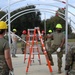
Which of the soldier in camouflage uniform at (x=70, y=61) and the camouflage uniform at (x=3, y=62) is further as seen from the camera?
the camouflage uniform at (x=3, y=62)

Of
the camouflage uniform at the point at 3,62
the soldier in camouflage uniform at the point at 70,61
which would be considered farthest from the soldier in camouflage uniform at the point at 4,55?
the soldier in camouflage uniform at the point at 70,61

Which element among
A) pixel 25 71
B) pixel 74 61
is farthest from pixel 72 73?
pixel 25 71

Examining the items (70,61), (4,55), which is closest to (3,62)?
(4,55)

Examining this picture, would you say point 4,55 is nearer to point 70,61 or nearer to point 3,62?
point 3,62

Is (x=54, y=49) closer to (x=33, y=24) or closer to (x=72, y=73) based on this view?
(x=72, y=73)

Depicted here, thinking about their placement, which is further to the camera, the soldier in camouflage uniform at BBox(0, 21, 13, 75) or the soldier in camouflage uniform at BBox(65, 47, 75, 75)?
the soldier in camouflage uniform at BBox(0, 21, 13, 75)

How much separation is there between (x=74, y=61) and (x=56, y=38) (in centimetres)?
539

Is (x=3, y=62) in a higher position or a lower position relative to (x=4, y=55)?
lower

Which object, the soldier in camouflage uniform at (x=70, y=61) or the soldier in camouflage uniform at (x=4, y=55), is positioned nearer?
the soldier in camouflage uniform at (x=70, y=61)

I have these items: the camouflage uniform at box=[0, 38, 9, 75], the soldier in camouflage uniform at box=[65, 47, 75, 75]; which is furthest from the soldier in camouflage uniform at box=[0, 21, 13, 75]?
the soldier in camouflage uniform at box=[65, 47, 75, 75]

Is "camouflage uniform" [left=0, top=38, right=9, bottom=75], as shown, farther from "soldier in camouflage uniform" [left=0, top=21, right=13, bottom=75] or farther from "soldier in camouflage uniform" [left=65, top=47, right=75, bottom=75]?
"soldier in camouflage uniform" [left=65, top=47, right=75, bottom=75]

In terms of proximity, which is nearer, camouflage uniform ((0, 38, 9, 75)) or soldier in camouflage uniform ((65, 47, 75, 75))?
soldier in camouflage uniform ((65, 47, 75, 75))

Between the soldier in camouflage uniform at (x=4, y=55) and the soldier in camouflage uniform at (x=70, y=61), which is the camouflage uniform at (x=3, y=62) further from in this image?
the soldier in camouflage uniform at (x=70, y=61)

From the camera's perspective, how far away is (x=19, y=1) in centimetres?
1392
